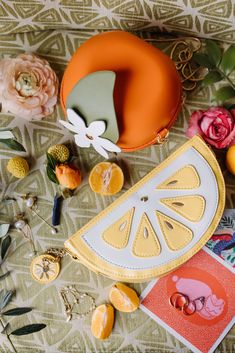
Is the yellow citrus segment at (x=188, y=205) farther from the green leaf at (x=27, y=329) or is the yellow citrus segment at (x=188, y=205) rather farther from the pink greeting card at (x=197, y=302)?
the green leaf at (x=27, y=329)

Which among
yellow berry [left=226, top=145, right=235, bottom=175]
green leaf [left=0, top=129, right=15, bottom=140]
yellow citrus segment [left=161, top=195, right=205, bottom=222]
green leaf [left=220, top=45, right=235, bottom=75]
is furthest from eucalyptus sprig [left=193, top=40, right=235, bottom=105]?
green leaf [left=0, top=129, right=15, bottom=140]

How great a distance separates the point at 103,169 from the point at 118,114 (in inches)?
8.0

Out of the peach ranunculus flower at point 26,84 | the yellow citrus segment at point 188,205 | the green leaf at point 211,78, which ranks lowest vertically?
the yellow citrus segment at point 188,205

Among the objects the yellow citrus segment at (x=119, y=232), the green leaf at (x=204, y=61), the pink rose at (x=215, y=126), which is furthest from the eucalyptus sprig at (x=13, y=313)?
the green leaf at (x=204, y=61)

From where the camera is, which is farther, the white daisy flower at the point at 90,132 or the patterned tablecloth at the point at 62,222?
the patterned tablecloth at the point at 62,222

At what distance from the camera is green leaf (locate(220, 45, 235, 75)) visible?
1.03 metres

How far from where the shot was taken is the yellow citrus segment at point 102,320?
104 cm

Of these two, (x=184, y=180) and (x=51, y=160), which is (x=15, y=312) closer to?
(x=51, y=160)

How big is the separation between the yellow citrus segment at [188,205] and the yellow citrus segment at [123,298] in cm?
21

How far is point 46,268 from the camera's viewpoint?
105 centimetres

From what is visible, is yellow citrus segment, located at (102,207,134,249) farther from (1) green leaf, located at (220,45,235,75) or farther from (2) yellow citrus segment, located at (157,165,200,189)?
(1) green leaf, located at (220,45,235,75)

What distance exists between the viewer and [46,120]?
1.08m

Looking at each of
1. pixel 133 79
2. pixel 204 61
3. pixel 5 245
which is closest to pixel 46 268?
pixel 5 245

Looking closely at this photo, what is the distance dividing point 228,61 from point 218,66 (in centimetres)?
2
